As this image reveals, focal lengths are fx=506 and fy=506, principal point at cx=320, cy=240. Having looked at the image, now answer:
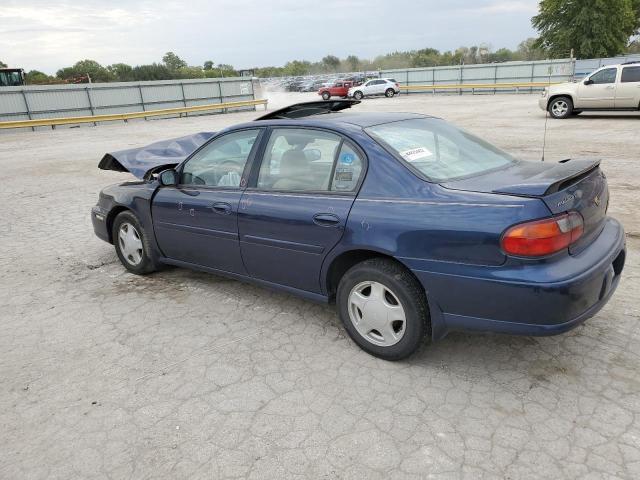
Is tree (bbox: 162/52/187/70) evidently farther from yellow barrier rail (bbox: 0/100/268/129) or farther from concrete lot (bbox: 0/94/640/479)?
concrete lot (bbox: 0/94/640/479)

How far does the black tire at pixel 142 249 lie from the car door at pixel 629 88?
15626 millimetres

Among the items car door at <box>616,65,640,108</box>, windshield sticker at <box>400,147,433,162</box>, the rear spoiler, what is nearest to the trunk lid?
windshield sticker at <box>400,147,433,162</box>

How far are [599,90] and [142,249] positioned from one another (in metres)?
15.6

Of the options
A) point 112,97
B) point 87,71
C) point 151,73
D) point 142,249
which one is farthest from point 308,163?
point 87,71

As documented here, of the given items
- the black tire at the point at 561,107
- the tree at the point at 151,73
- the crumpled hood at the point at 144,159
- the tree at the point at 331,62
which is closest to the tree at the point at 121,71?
the tree at the point at 151,73

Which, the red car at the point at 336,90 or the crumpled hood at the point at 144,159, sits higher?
the crumpled hood at the point at 144,159

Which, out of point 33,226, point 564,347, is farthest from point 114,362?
point 33,226

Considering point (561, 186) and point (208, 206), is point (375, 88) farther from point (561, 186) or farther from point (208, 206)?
point (561, 186)

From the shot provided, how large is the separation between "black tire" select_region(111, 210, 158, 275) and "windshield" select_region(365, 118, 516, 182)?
Result: 2.52 m

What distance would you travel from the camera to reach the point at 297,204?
11.2 feet

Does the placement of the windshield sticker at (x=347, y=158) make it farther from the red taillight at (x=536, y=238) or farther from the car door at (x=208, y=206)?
the red taillight at (x=536, y=238)

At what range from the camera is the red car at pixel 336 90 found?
37.0 m

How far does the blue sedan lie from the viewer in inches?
103

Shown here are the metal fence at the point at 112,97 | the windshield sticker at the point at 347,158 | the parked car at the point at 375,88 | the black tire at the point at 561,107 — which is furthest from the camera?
the parked car at the point at 375,88
